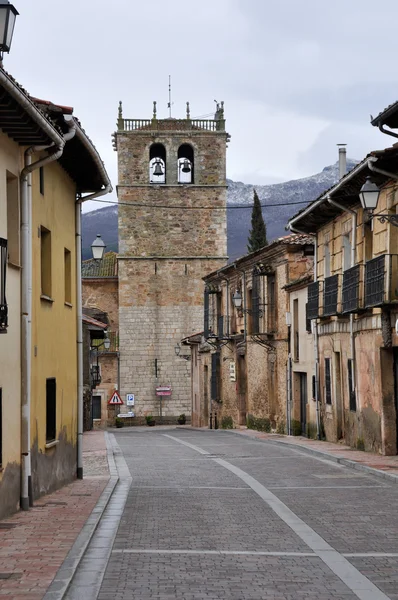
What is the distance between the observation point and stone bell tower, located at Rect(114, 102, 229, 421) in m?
56.0

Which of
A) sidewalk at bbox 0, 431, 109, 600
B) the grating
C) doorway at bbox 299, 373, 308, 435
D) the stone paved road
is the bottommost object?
the stone paved road

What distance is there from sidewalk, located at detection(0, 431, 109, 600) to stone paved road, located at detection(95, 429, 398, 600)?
20.6 inches

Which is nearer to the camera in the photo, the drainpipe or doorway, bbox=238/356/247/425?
the drainpipe

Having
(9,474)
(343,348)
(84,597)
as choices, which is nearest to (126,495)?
(9,474)

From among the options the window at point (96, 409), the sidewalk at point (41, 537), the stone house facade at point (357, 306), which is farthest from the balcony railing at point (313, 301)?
the window at point (96, 409)

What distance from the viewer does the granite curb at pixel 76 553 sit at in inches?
296

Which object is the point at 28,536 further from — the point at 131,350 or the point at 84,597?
the point at 131,350

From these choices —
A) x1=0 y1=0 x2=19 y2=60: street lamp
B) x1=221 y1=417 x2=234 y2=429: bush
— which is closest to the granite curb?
x1=0 y1=0 x2=19 y2=60: street lamp

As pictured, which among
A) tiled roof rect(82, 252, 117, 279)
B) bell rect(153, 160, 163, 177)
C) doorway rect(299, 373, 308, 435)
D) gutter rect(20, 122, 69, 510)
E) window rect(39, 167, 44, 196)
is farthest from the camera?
tiled roof rect(82, 252, 117, 279)

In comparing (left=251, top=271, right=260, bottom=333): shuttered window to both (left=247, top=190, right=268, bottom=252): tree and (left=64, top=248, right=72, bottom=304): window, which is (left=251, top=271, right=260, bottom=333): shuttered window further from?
(left=247, top=190, right=268, bottom=252): tree

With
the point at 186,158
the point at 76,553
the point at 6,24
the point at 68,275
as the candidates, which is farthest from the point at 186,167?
the point at 76,553

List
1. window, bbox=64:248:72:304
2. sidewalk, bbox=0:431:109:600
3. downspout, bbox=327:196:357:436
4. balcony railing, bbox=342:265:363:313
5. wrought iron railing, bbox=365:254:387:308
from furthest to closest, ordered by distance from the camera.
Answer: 1. downspout, bbox=327:196:357:436
2. balcony railing, bbox=342:265:363:313
3. wrought iron railing, bbox=365:254:387:308
4. window, bbox=64:248:72:304
5. sidewalk, bbox=0:431:109:600

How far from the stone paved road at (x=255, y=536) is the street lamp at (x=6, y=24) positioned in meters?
5.36

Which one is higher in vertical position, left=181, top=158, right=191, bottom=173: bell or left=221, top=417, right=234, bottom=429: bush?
left=181, top=158, right=191, bottom=173: bell
